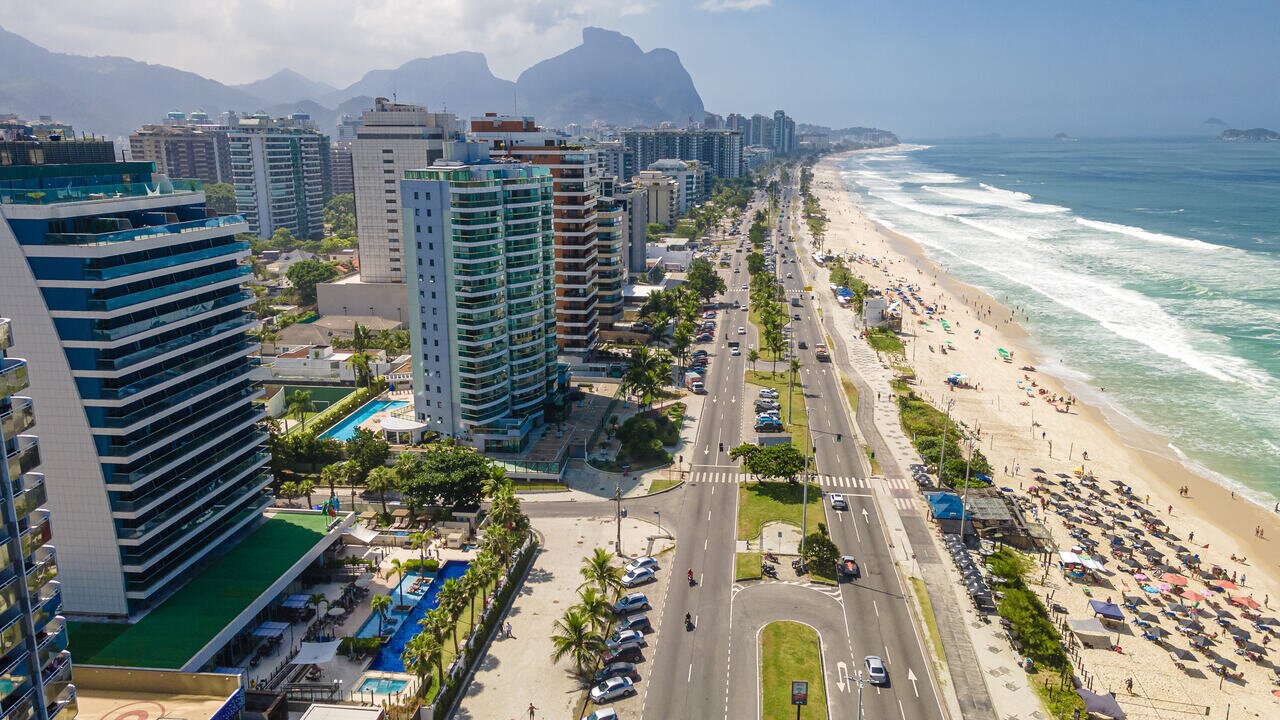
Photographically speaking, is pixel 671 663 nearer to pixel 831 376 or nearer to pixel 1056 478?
pixel 1056 478

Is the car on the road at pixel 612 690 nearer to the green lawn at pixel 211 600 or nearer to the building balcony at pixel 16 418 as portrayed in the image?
the green lawn at pixel 211 600

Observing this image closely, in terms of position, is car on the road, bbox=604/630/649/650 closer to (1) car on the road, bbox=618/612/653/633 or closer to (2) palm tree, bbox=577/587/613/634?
(1) car on the road, bbox=618/612/653/633

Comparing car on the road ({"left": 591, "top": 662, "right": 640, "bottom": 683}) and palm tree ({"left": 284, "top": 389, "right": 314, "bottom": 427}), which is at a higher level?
palm tree ({"left": 284, "top": 389, "right": 314, "bottom": 427})

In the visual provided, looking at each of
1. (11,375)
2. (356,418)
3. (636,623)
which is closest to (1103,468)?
(636,623)

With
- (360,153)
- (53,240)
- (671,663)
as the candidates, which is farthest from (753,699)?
(360,153)

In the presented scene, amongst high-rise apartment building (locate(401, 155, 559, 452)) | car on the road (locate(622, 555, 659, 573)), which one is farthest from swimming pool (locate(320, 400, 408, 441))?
car on the road (locate(622, 555, 659, 573))

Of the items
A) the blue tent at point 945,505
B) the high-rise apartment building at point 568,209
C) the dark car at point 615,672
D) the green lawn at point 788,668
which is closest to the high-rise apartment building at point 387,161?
the high-rise apartment building at point 568,209

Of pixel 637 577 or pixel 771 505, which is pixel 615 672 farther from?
pixel 771 505
